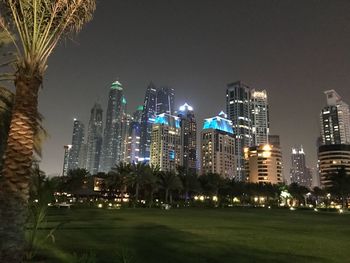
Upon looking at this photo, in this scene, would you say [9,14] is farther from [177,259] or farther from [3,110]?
[177,259]

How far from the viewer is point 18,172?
32.2ft

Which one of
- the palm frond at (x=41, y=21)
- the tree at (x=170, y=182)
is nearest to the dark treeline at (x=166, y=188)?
the tree at (x=170, y=182)

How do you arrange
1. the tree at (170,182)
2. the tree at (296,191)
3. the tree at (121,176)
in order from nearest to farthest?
the tree at (121,176), the tree at (170,182), the tree at (296,191)

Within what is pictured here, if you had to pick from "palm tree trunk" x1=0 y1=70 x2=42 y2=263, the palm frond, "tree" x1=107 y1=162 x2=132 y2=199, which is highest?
"tree" x1=107 y1=162 x2=132 y2=199

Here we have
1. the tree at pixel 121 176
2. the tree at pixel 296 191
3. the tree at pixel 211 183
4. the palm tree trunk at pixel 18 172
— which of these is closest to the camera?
the palm tree trunk at pixel 18 172

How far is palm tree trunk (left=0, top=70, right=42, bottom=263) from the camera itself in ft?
30.9

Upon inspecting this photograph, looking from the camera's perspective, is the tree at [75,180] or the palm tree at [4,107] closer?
the palm tree at [4,107]

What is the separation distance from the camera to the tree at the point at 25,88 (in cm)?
956

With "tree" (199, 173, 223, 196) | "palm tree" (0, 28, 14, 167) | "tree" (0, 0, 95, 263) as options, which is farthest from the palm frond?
"tree" (199, 173, 223, 196)

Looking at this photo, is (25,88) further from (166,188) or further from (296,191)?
(296,191)

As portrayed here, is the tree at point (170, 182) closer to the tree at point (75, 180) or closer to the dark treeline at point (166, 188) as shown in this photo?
the dark treeline at point (166, 188)

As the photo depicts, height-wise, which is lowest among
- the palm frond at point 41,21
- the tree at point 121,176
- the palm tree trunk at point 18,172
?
the palm tree trunk at point 18,172

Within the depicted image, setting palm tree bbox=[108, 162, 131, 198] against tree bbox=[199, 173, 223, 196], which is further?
tree bbox=[199, 173, 223, 196]

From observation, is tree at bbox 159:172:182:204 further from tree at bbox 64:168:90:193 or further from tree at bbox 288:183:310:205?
tree at bbox 288:183:310:205
